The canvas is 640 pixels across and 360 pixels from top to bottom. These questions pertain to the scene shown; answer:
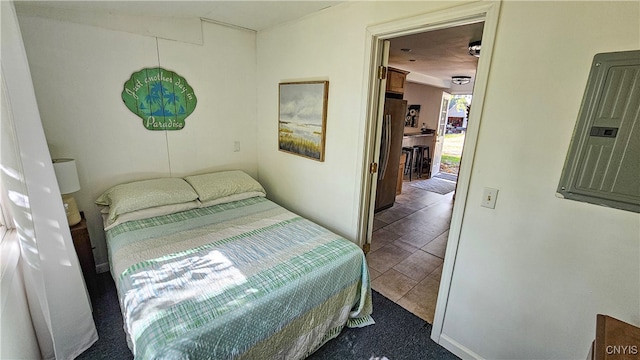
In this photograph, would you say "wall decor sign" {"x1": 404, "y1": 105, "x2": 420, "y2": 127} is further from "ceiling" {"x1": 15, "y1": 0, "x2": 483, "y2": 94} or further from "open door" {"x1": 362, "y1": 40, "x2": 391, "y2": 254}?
"open door" {"x1": 362, "y1": 40, "x2": 391, "y2": 254}

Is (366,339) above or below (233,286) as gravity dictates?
below

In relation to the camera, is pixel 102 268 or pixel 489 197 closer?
pixel 489 197

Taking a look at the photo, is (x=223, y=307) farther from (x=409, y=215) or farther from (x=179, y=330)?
(x=409, y=215)

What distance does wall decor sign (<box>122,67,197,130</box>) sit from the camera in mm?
2367

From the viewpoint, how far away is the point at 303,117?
8.47ft

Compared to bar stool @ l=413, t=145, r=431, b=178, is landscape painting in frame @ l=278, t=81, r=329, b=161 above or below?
above

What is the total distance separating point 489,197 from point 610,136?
1.82 ft

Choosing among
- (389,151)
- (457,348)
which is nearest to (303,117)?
(389,151)

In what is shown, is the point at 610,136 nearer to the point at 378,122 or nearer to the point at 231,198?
the point at 378,122

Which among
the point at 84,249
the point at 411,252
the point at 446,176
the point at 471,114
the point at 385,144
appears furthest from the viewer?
the point at 446,176

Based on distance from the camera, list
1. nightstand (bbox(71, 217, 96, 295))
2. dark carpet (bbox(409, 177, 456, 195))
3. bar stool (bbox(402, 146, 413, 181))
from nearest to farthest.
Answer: nightstand (bbox(71, 217, 96, 295)) < dark carpet (bbox(409, 177, 456, 195)) < bar stool (bbox(402, 146, 413, 181))

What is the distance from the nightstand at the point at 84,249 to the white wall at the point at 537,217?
2.52 metres

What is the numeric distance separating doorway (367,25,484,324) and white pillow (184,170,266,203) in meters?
1.58

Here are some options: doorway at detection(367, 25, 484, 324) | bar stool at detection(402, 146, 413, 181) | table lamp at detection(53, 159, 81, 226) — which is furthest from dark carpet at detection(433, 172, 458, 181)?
table lamp at detection(53, 159, 81, 226)
